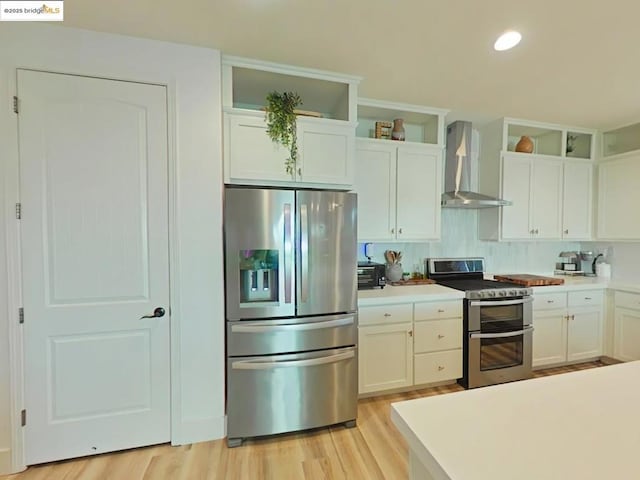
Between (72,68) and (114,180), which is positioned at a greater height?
(72,68)

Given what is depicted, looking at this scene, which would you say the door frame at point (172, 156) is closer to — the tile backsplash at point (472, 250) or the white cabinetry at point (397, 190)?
the white cabinetry at point (397, 190)

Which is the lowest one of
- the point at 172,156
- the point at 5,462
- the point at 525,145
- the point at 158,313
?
the point at 5,462

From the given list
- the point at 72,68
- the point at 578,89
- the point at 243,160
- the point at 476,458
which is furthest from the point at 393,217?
the point at 72,68

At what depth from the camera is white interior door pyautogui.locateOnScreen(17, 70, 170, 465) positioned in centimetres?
187

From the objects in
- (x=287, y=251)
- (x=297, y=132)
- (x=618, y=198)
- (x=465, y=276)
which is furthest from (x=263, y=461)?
(x=618, y=198)

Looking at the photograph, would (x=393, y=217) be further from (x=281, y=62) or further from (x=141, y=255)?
(x=141, y=255)

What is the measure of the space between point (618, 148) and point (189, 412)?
5.16 meters

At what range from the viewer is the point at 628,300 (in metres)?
3.23

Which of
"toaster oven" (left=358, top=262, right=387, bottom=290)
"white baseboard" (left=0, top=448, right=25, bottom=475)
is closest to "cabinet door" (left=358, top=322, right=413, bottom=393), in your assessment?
"toaster oven" (left=358, top=262, right=387, bottom=290)

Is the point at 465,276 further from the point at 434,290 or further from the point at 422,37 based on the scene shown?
the point at 422,37

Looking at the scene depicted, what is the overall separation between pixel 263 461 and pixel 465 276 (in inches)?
105

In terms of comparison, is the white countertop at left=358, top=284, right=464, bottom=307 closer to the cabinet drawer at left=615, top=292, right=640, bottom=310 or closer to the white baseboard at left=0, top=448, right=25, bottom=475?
the cabinet drawer at left=615, top=292, right=640, bottom=310

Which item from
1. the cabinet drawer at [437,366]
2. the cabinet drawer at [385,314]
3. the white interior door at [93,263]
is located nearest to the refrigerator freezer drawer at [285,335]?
the cabinet drawer at [385,314]

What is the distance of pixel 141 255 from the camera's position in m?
2.04
